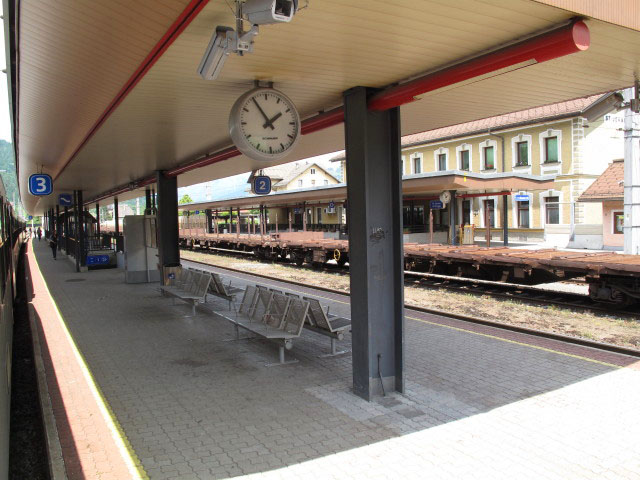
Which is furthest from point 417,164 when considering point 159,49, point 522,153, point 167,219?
point 159,49

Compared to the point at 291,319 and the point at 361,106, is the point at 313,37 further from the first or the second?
the point at 291,319

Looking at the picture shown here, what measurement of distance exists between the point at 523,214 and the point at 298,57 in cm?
2764

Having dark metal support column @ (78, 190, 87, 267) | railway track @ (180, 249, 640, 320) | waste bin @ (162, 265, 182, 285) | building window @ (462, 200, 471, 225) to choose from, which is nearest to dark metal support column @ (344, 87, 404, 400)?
railway track @ (180, 249, 640, 320)

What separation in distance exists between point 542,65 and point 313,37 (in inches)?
80.6

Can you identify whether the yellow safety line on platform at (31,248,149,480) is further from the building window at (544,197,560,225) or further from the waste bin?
the building window at (544,197,560,225)

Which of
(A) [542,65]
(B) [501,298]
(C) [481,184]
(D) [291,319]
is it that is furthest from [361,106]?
(C) [481,184]

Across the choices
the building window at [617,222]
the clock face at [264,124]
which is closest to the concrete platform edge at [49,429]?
the clock face at [264,124]

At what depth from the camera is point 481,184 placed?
19969 mm

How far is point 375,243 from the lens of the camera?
16.6ft

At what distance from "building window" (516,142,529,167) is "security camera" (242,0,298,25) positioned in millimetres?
29548

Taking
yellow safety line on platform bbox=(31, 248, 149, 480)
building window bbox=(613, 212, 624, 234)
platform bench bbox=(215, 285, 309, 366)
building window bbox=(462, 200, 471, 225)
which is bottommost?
yellow safety line on platform bbox=(31, 248, 149, 480)

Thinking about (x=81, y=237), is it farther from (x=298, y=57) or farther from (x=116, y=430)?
(x=298, y=57)

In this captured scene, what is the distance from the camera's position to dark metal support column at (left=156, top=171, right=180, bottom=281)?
12320 mm

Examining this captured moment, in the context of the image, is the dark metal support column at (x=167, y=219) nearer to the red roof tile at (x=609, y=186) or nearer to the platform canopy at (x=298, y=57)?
the platform canopy at (x=298, y=57)
